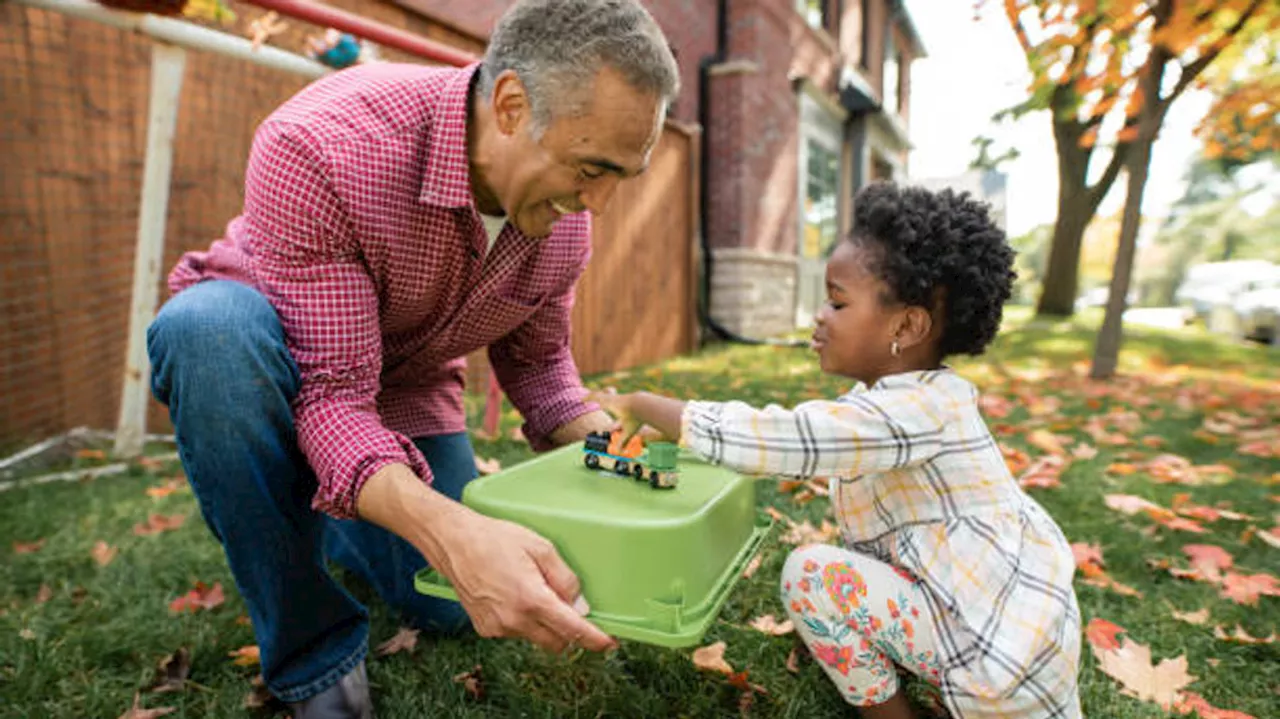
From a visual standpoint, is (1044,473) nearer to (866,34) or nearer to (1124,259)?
(1124,259)

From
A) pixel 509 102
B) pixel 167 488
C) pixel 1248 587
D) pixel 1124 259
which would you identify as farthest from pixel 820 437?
pixel 1124 259

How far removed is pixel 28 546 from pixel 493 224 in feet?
5.72

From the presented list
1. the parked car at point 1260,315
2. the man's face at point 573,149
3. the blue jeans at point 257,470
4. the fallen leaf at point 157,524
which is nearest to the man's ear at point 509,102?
the man's face at point 573,149

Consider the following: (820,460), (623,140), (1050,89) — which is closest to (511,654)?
(820,460)

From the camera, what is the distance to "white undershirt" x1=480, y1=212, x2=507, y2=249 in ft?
5.18

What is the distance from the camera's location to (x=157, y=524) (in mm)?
2369

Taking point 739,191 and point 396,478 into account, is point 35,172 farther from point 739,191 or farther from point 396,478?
point 739,191

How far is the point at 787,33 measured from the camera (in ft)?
29.7

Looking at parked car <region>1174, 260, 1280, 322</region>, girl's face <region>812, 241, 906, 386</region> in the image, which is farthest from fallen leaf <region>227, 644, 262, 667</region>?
parked car <region>1174, 260, 1280, 322</region>

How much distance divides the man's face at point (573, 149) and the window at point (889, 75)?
45.0 ft

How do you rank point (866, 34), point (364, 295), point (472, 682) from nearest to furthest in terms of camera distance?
point (364, 295) → point (472, 682) → point (866, 34)

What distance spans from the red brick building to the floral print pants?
4935mm

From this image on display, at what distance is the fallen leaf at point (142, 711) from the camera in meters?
1.38

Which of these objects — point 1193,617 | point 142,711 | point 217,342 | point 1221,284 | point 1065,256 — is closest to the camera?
point 217,342
